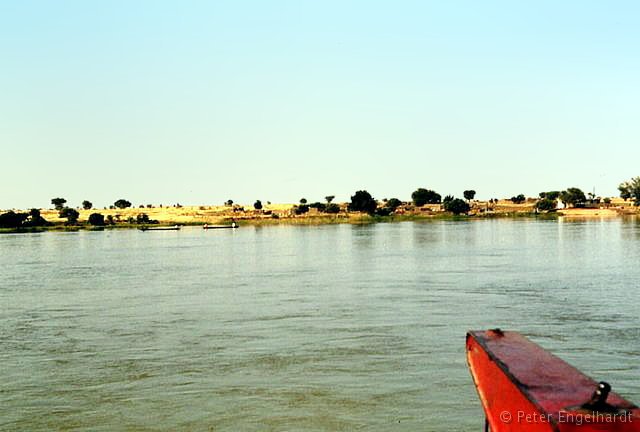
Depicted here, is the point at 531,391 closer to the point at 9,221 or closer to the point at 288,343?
the point at 288,343

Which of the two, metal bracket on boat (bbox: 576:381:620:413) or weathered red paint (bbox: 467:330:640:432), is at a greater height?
metal bracket on boat (bbox: 576:381:620:413)

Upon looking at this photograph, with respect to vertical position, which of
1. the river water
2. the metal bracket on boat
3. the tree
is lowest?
the river water

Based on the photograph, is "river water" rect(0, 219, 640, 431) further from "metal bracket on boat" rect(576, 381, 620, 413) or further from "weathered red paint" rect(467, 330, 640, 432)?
"metal bracket on boat" rect(576, 381, 620, 413)

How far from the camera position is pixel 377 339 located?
79.4 ft

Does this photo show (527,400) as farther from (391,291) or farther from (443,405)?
(391,291)

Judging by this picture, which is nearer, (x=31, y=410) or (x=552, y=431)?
(x=552, y=431)

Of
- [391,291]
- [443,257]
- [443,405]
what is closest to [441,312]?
[391,291]

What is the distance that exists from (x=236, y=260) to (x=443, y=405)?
53.6 metres

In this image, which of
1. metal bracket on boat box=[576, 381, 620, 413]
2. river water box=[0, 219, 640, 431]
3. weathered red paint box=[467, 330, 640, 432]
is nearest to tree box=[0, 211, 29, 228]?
river water box=[0, 219, 640, 431]

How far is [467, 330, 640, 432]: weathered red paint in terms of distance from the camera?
662 centimetres

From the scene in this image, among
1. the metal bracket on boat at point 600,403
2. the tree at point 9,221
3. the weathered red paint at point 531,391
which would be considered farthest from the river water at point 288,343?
the tree at point 9,221

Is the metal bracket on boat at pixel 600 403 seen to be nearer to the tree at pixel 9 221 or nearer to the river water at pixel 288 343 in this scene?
the river water at pixel 288 343

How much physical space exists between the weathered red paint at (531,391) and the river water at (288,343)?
4779 mm

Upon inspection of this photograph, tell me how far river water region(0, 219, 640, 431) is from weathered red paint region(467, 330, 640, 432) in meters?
4.78
